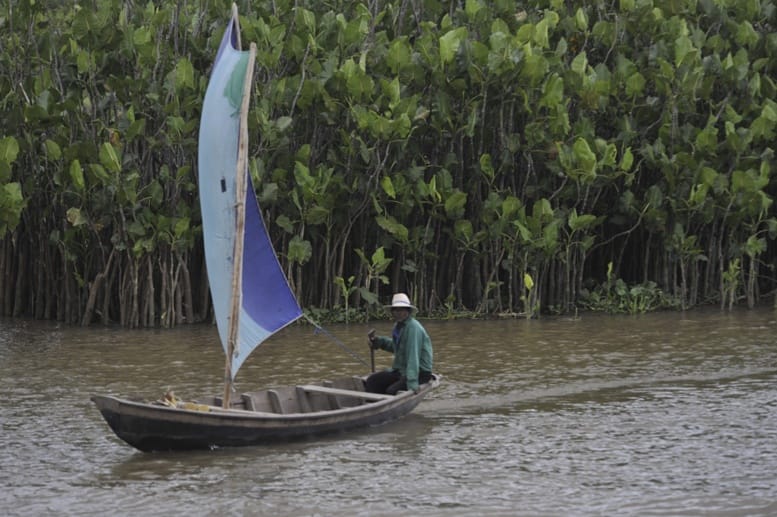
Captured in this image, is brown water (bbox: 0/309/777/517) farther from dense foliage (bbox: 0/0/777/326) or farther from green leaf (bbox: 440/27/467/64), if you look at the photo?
green leaf (bbox: 440/27/467/64)

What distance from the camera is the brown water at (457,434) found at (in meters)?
7.81

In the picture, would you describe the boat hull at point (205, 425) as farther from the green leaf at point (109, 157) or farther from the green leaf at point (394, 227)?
the green leaf at point (394, 227)

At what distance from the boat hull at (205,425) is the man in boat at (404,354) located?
2.45ft

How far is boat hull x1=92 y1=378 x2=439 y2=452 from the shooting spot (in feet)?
28.1

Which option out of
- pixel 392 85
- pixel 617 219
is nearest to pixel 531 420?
pixel 392 85

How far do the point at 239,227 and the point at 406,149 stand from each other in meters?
7.42

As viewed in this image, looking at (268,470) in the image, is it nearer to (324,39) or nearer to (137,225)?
(137,225)

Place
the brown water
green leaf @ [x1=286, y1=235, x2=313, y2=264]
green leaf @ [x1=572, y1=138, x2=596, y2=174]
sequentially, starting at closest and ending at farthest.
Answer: the brown water < green leaf @ [x1=286, y1=235, x2=313, y2=264] < green leaf @ [x1=572, y1=138, x2=596, y2=174]

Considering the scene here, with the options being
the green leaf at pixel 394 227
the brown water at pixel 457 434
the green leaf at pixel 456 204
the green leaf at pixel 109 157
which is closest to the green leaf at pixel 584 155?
the green leaf at pixel 456 204

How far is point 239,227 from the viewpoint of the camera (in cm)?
902

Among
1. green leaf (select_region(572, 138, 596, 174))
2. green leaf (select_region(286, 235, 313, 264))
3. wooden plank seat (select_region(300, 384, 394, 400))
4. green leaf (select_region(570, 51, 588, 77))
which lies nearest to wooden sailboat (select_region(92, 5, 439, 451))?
wooden plank seat (select_region(300, 384, 394, 400))

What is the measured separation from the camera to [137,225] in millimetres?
15062

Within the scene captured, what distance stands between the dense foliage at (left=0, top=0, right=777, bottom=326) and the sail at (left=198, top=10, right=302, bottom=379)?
18.7 feet

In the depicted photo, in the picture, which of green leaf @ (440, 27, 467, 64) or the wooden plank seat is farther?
green leaf @ (440, 27, 467, 64)
